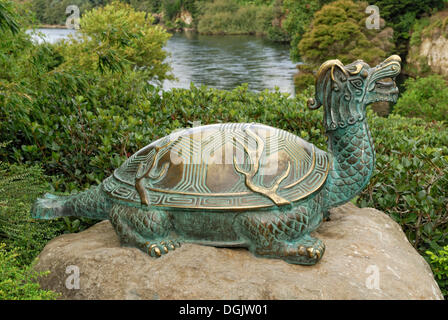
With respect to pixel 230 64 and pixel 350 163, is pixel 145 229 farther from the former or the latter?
pixel 230 64

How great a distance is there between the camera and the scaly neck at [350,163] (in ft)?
8.09

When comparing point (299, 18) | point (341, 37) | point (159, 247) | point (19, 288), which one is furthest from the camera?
point (299, 18)

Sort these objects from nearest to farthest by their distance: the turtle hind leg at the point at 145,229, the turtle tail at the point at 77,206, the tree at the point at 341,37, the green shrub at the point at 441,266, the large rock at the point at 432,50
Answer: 1. the turtle hind leg at the point at 145,229
2. the turtle tail at the point at 77,206
3. the green shrub at the point at 441,266
4. the tree at the point at 341,37
5. the large rock at the point at 432,50

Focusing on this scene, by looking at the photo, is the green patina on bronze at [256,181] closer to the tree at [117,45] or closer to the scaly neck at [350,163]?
the scaly neck at [350,163]

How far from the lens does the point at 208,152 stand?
2416mm

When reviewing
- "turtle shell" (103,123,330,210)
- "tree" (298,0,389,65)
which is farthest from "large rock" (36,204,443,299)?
"tree" (298,0,389,65)

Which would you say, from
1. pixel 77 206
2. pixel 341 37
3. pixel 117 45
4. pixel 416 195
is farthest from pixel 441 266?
pixel 341 37

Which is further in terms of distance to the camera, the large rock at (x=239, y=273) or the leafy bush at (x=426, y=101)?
the leafy bush at (x=426, y=101)

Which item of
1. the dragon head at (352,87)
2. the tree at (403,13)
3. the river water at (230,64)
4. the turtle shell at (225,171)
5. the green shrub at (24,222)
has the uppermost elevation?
the tree at (403,13)

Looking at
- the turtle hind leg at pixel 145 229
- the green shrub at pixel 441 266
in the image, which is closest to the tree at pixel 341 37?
the green shrub at pixel 441 266

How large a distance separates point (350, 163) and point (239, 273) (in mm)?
1004

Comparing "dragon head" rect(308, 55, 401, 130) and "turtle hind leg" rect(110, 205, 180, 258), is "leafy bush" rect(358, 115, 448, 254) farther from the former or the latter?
"turtle hind leg" rect(110, 205, 180, 258)

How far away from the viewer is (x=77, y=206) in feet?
8.84
